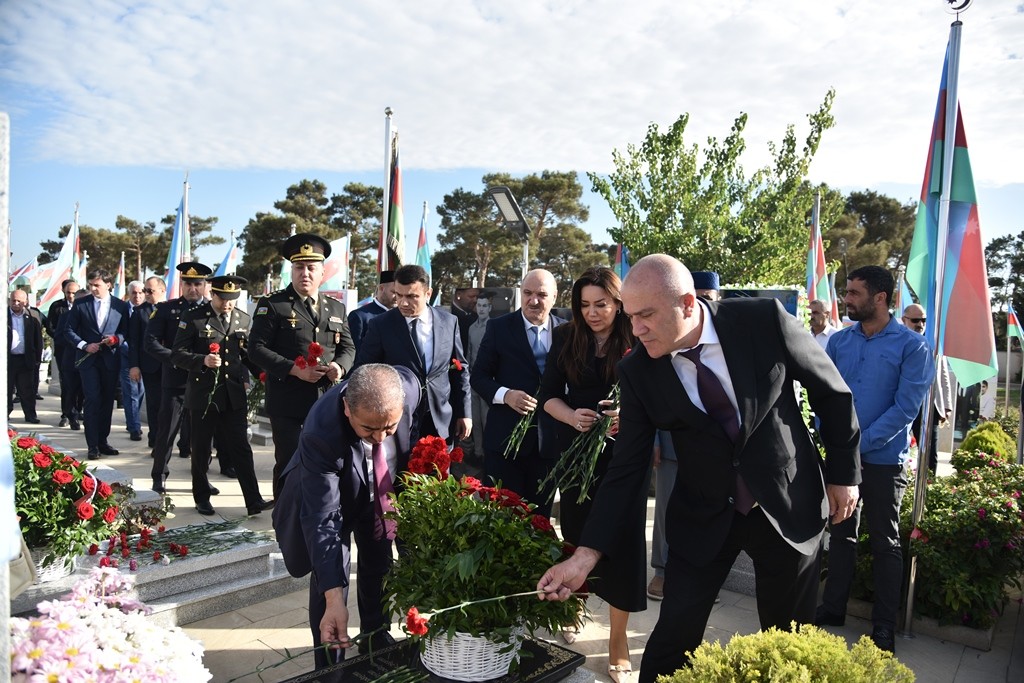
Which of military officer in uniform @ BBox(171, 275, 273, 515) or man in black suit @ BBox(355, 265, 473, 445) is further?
military officer in uniform @ BBox(171, 275, 273, 515)

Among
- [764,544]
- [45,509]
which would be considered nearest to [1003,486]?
[764,544]

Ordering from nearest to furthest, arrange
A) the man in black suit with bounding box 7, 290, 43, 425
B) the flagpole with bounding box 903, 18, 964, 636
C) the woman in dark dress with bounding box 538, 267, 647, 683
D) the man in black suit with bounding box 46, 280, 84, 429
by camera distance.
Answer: the woman in dark dress with bounding box 538, 267, 647, 683, the flagpole with bounding box 903, 18, 964, 636, the man in black suit with bounding box 46, 280, 84, 429, the man in black suit with bounding box 7, 290, 43, 425

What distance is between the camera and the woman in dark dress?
346cm

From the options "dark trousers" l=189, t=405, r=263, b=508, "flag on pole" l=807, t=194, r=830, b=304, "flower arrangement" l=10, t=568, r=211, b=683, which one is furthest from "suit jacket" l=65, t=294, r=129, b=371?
"flag on pole" l=807, t=194, r=830, b=304

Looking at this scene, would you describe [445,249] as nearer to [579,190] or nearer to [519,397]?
[579,190]

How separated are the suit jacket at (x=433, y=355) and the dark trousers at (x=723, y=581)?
7.52 feet

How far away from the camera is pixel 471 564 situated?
244 centimetres

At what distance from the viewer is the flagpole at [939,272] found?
4.13 metres

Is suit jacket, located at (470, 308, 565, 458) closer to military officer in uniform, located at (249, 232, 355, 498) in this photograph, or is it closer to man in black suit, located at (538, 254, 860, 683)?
man in black suit, located at (538, 254, 860, 683)

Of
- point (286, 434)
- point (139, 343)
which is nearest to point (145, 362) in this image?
point (139, 343)

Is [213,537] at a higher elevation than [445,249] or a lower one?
lower

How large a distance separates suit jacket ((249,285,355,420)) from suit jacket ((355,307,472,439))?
79 cm

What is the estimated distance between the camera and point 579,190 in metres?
39.5

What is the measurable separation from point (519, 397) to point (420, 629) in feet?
5.88
